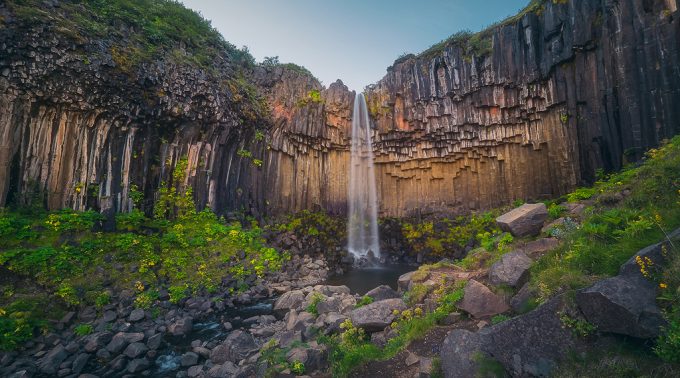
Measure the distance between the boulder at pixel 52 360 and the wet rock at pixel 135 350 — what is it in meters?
1.46

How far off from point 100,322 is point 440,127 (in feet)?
72.4

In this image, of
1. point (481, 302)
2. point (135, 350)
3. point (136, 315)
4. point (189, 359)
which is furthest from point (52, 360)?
point (481, 302)

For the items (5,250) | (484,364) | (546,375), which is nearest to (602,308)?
(546,375)

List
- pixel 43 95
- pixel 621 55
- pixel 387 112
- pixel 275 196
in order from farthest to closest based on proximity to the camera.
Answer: pixel 387 112 < pixel 275 196 < pixel 621 55 < pixel 43 95

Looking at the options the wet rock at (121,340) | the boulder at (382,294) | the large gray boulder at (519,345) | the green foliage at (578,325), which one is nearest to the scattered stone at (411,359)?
the large gray boulder at (519,345)

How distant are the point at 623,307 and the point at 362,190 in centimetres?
2309

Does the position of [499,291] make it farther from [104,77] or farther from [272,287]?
[104,77]

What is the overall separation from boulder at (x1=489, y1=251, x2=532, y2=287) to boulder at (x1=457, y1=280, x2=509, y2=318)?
0.39 meters

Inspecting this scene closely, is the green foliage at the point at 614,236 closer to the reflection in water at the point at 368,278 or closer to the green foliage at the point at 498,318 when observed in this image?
the green foliage at the point at 498,318

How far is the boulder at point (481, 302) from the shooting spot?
6410 mm

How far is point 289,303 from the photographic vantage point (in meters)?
12.7

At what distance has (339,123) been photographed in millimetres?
25812

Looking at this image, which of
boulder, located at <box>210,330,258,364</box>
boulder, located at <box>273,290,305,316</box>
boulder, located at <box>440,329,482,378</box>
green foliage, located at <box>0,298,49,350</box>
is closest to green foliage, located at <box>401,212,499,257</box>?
boulder, located at <box>273,290,305,316</box>

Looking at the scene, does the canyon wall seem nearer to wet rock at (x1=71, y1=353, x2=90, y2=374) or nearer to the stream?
the stream
